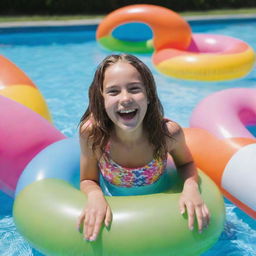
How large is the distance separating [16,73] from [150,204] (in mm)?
2034

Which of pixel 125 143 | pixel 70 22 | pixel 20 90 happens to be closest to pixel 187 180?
pixel 125 143

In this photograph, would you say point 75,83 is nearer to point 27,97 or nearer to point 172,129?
point 27,97

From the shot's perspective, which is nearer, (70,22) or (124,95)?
(124,95)

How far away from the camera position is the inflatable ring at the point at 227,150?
93.4 inches

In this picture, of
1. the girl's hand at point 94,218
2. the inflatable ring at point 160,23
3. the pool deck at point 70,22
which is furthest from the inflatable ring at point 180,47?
the girl's hand at point 94,218

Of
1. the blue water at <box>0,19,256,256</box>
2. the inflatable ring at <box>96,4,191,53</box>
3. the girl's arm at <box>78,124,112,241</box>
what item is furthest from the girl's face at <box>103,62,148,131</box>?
the inflatable ring at <box>96,4,191,53</box>

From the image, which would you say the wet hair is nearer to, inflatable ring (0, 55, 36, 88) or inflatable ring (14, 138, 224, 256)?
inflatable ring (14, 138, 224, 256)

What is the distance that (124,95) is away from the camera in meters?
1.79

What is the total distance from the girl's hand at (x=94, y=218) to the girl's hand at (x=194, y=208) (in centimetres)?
32

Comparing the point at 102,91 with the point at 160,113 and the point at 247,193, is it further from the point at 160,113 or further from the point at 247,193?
the point at 247,193

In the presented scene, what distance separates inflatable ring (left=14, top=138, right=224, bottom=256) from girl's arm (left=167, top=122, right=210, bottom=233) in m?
0.04

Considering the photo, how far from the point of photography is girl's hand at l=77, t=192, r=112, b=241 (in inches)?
68.3

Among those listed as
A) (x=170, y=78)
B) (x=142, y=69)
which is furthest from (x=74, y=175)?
(x=170, y=78)

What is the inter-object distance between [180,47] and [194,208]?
184 inches
